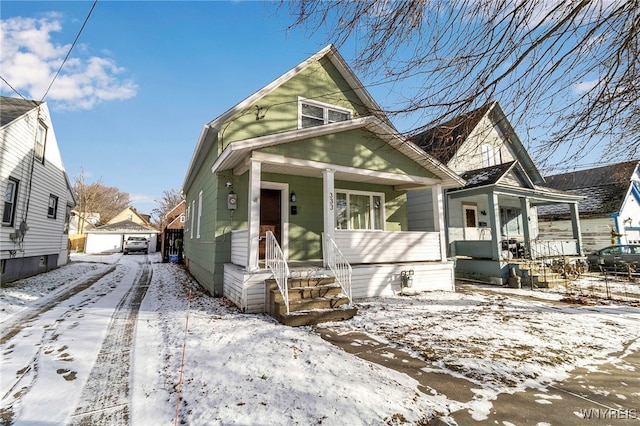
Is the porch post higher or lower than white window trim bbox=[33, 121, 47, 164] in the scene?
lower

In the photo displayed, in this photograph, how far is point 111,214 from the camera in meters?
44.9

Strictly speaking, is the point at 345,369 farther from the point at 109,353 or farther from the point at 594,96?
the point at 594,96

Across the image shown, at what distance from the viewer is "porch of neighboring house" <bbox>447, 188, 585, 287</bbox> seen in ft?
31.8

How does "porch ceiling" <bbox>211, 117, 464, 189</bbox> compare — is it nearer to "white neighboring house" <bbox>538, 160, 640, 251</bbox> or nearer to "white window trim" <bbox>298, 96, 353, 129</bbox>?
"white window trim" <bbox>298, 96, 353, 129</bbox>

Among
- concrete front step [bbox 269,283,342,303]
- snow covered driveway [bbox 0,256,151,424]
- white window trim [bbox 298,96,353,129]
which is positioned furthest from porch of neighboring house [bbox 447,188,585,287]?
snow covered driveway [bbox 0,256,151,424]

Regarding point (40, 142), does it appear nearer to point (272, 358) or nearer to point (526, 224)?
point (272, 358)

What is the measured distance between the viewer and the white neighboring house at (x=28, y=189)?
28.8 ft

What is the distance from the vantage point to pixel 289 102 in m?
8.50

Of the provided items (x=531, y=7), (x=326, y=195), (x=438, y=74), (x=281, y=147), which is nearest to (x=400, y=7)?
(x=438, y=74)

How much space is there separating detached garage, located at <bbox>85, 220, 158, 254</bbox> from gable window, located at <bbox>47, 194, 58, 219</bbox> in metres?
17.9

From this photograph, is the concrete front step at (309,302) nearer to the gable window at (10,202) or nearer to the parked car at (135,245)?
the gable window at (10,202)

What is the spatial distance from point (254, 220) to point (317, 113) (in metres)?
4.83

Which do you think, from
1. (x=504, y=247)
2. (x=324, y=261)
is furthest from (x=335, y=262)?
(x=504, y=247)

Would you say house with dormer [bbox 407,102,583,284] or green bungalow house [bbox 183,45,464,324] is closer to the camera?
green bungalow house [bbox 183,45,464,324]
